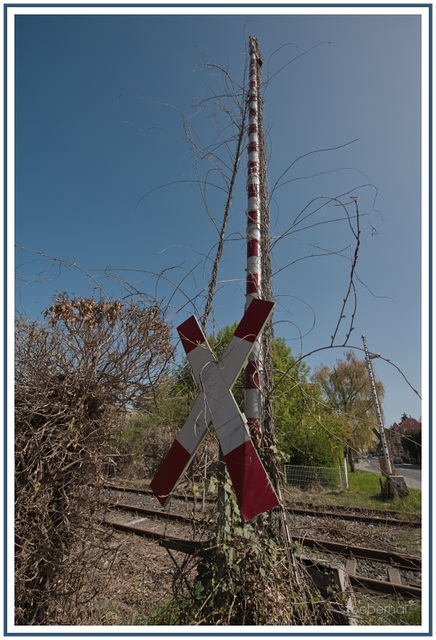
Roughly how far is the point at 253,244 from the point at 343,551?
6134 millimetres

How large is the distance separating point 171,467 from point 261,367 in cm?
89

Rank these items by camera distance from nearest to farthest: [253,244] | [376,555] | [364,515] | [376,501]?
[253,244], [376,555], [364,515], [376,501]

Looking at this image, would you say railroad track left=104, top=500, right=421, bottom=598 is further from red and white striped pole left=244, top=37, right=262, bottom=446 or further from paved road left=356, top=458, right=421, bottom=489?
paved road left=356, top=458, right=421, bottom=489

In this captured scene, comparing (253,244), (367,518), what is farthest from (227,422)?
(367,518)

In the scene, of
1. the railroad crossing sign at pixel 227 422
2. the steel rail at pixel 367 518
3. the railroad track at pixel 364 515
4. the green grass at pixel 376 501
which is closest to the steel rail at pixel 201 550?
the railroad crossing sign at pixel 227 422

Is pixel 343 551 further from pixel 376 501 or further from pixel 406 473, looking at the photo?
pixel 406 473

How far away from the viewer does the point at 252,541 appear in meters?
2.01

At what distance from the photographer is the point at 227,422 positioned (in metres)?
2.01

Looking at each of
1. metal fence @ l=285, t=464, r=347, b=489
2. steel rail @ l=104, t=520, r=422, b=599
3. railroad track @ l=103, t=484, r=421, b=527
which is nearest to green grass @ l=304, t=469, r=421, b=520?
railroad track @ l=103, t=484, r=421, b=527

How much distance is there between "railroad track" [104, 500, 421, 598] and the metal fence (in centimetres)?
901

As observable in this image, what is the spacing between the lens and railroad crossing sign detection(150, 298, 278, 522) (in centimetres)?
183

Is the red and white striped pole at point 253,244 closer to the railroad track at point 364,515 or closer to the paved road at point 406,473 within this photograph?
the paved road at point 406,473

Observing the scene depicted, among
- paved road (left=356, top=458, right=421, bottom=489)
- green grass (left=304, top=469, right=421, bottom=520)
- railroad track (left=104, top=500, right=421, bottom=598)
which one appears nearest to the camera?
railroad track (left=104, top=500, right=421, bottom=598)
